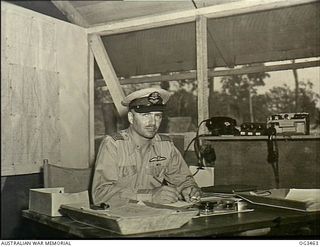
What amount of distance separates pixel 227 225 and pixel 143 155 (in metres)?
0.55

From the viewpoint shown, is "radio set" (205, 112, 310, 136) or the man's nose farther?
"radio set" (205, 112, 310, 136)

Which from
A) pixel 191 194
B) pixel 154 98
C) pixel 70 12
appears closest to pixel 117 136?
pixel 154 98

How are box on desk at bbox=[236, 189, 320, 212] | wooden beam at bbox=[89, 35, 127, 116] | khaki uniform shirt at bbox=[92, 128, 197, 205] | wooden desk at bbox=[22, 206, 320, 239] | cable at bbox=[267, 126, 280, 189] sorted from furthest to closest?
wooden beam at bbox=[89, 35, 127, 116]
cable at bbox=[267, 126, 280, 189]
khaki uniform shirt at bbox=[92, 128, 197, 205]
box on desk at bbox=[236, 189, 320, 212]
wooden desk at bbox=[22, 206, 320, 239]

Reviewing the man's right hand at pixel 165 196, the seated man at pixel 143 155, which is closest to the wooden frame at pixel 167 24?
the seated man at pixel 143 155

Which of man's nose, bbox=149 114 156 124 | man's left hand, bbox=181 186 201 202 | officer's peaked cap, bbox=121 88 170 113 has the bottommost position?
man's left hand, bbox=181 186 201 202

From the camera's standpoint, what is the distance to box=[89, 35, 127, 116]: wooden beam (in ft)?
5.35

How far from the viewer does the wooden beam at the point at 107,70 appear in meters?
1.63

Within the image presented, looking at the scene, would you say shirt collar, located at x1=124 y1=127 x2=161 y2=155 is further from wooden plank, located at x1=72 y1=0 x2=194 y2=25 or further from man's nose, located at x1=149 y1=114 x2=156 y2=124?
wooden plank, located at x1=72 y1=0 x2=194 y2=25

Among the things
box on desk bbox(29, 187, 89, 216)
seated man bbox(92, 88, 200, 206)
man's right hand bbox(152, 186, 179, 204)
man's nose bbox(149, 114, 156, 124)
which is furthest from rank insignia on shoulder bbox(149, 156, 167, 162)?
box on desk bbox(29, 187, 89, 216)

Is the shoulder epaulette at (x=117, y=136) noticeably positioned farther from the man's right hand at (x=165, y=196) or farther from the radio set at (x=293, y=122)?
the radio set at (x=293, y=122)

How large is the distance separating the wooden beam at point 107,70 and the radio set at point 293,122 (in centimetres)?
57

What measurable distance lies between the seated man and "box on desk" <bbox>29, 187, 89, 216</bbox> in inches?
8.1

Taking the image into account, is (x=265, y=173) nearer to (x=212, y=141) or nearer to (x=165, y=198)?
(x=212, y=141)

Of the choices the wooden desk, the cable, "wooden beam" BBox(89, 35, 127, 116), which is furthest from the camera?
"wooden beam" BBox(89, 35, 127, 116)
